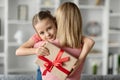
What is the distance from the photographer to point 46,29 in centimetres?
154

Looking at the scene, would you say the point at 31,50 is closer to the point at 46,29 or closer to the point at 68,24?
the point at 46,29

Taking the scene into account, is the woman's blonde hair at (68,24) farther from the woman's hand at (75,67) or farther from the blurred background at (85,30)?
the blurred background at (85,30)

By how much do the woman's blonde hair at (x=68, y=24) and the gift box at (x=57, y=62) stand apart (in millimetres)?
71

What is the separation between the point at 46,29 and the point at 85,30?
3329mm

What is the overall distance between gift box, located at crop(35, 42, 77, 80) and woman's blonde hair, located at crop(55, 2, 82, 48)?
→ 0.07 meters

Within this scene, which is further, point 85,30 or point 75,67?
point 85,30

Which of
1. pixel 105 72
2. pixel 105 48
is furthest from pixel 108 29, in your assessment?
pixel 105 72

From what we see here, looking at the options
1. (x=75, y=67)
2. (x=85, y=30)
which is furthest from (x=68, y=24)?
(x=85, y=30)

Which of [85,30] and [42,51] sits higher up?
[42,51]

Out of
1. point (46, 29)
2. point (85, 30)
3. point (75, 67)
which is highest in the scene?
point (46, 29)

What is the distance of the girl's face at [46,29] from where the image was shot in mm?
1536

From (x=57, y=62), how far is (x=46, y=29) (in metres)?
0.19

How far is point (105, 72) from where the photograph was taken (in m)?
4.69

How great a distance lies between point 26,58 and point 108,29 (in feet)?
4.80
